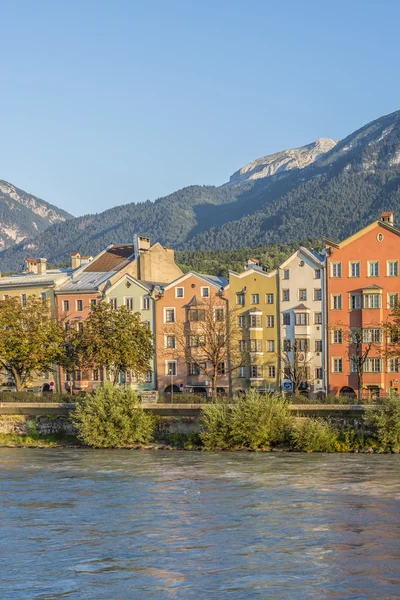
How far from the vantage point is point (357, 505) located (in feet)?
163

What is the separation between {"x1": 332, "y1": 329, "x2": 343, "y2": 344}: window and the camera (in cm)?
9938

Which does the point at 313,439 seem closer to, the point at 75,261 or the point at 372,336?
the point at 372,336

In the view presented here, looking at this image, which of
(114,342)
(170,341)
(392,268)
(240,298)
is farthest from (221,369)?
(392,268)

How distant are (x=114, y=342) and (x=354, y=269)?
24403mm

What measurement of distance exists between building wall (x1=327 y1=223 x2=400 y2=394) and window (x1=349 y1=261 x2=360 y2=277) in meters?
0.29

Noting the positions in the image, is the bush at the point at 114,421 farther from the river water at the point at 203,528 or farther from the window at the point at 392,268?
the window at the point at 392,268

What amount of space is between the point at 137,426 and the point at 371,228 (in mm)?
34182

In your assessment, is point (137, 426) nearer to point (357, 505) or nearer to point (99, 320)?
point (99, 320)

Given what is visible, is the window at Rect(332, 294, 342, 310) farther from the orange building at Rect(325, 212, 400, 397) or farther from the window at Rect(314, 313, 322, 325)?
the window at Rect(314, 313, 322, 325)

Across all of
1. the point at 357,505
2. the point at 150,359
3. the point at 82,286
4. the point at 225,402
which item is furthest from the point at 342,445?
the point at 82,286

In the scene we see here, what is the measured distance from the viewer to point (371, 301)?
97.3 m

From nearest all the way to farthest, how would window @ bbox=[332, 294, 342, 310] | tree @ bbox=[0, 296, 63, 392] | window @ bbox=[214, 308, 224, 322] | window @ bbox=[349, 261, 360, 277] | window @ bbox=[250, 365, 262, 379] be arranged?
tree @ bbox=[0, 296, 63, 392], window @ bbox=[349, 261, 360, 277], window @ bbox=[332, 294, 342, 310], window @ bbox=[250, 365, 262, 379], window @ bbox=[214, 308, 224, 322]

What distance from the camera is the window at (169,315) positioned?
352 feet

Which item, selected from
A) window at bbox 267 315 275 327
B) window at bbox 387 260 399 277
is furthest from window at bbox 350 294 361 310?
window at bbox 267 315 275 327
